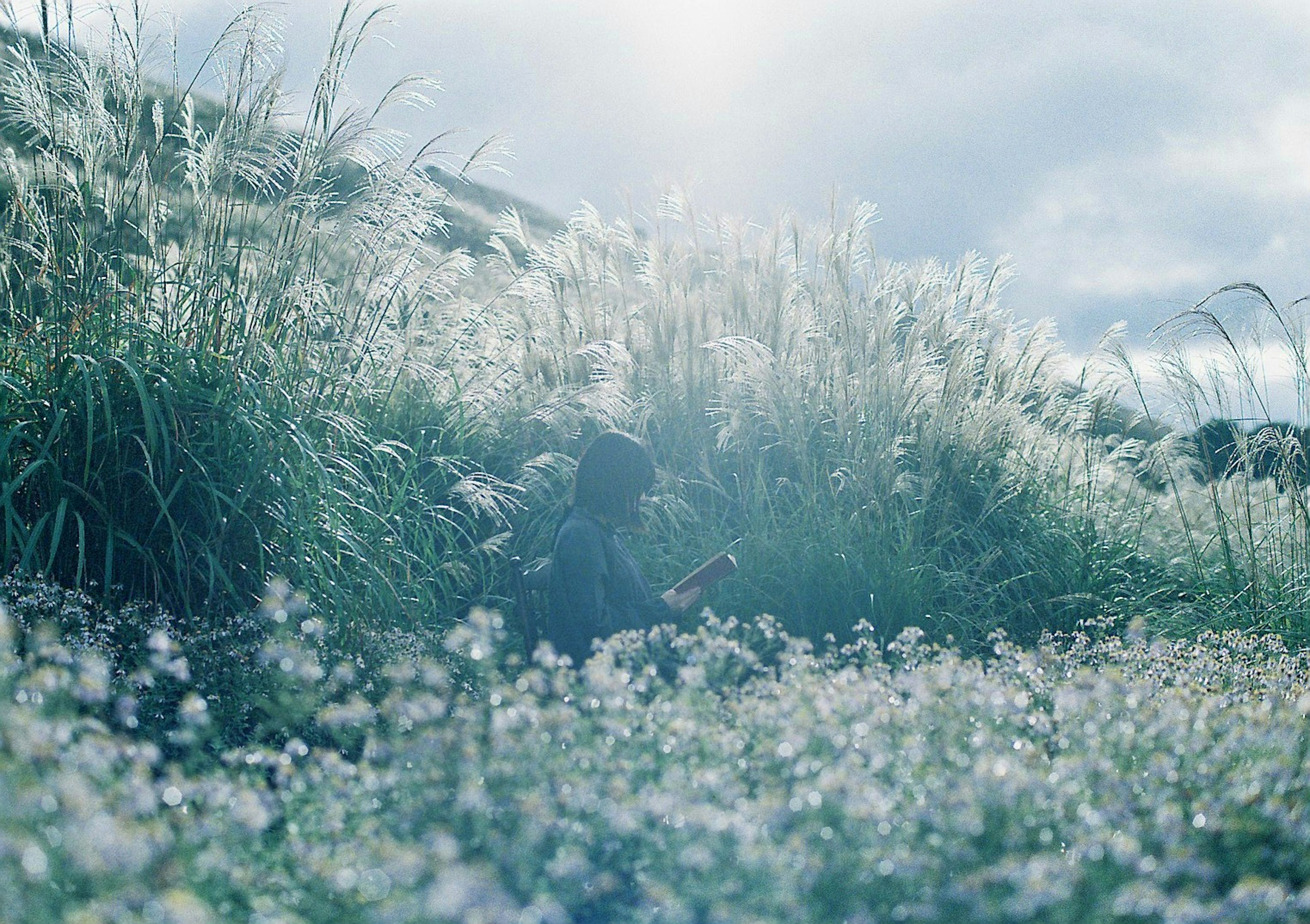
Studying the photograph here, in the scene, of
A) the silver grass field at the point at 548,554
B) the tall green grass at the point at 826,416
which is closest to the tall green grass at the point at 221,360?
the silver grass field at the point at 548,554

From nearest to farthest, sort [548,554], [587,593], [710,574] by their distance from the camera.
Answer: [587,593] → [710,574] → [548,554]

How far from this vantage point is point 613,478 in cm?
331

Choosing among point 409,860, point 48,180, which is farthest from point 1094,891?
point 48,180

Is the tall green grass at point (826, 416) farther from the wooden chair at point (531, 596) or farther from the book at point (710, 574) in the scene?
the book at point (710, 574)

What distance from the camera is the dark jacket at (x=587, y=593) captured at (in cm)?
315

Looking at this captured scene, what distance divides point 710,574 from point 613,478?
0.44m

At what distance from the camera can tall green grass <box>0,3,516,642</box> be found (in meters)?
3.52

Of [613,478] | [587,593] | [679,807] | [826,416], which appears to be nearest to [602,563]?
[587,593]

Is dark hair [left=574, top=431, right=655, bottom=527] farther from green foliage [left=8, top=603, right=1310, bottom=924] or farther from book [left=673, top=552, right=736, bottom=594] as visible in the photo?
green foliage [left=8, top=603, right=1310, bottom=924]

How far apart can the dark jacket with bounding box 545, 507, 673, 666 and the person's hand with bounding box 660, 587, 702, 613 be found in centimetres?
6

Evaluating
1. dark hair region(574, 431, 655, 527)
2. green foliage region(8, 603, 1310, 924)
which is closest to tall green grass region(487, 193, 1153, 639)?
dark hair region(574, 431, 655, 527)

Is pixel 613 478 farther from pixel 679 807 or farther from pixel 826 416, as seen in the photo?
pixel 826 416

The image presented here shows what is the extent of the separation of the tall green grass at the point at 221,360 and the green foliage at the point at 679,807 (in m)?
0.84

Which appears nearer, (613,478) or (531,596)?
(613,478)
